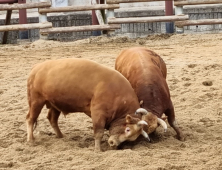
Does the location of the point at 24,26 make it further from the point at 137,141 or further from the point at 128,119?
the point at 128,119

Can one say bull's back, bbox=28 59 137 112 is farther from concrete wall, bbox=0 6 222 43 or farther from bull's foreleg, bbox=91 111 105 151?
concrete wall, bbox=0 6 222 43

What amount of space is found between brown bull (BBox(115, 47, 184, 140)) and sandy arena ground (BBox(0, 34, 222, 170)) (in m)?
0.24

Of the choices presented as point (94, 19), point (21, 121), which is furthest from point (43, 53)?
point (21, 121)

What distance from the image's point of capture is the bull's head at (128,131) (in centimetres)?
569

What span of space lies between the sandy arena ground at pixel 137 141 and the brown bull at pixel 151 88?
24 cm

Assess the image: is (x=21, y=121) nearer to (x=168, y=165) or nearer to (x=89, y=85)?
(x=89, y=85)

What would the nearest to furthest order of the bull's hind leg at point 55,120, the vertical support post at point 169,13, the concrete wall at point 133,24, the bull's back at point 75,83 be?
the bull's back at point 75,83 → the bull's hind leg at point 55,120 → the vertical support post at point 169,13 → the concrete wall at point 133,24

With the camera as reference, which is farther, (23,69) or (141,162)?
(23,69)

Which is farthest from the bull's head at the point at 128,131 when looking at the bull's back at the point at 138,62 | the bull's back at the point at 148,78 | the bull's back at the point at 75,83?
the bull's back at the point at 138,62

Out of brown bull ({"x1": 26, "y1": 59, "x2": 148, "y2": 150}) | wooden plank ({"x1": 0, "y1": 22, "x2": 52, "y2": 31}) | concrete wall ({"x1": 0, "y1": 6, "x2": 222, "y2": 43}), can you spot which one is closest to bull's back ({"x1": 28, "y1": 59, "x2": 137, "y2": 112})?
brown bull ({"x1": 26, "y1": 59, "x2": 148, "y2": 150})

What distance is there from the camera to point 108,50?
40.6 ft

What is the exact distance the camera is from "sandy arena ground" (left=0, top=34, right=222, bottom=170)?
17.5 feet

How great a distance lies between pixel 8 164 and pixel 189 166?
1.66 meters

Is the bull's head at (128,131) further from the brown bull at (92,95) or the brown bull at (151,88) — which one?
the brown bull at (151,88)
